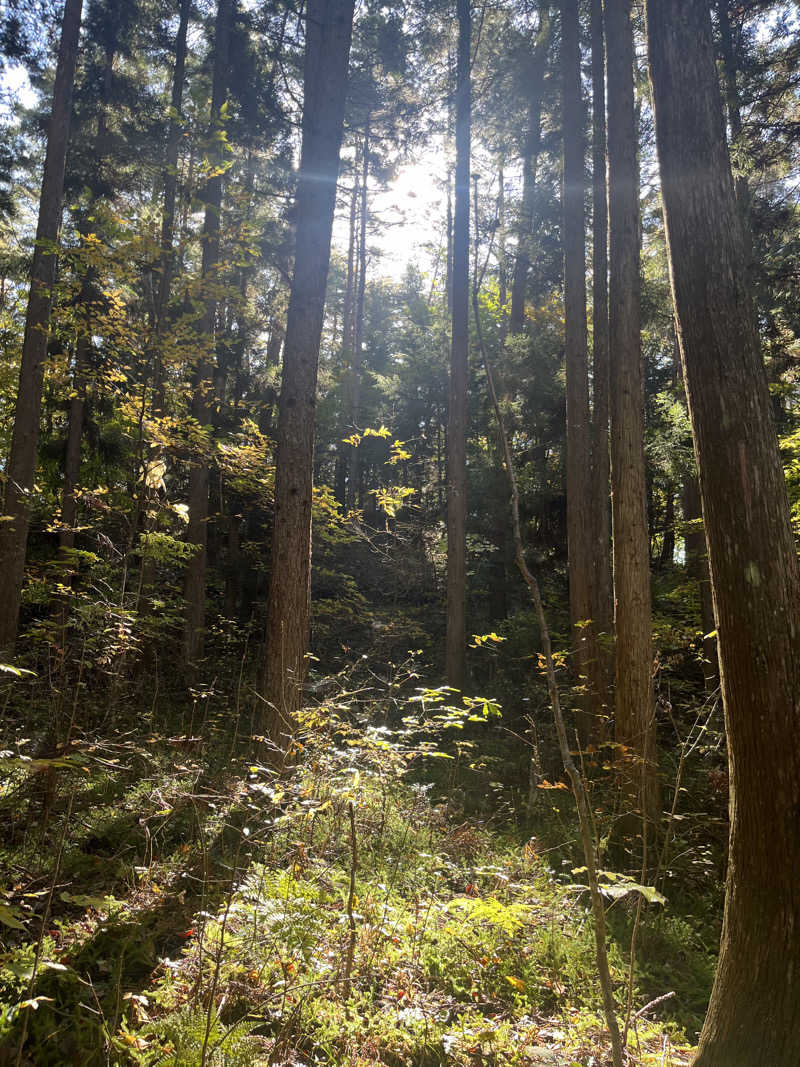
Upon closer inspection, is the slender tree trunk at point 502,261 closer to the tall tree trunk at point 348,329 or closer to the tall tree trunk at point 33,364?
the tall tree trunk at point 348,329

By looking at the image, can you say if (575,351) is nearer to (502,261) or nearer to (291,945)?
(502,261)

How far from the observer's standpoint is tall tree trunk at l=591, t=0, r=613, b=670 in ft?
31.3

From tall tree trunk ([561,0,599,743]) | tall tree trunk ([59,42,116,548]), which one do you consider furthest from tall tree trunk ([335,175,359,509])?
tall tree trunk ([561,0,599,743])

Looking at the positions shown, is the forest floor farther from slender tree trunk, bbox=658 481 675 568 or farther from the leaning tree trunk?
slender tree trunk, bbox=658 481 675 568

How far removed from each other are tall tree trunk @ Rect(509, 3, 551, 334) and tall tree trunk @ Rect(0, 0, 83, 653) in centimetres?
865

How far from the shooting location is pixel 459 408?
12023 millimetres

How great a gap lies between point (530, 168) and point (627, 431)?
12156 millimetres

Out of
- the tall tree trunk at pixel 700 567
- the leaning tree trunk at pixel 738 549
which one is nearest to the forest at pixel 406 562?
the leaning tree trunk at pixel 738 549

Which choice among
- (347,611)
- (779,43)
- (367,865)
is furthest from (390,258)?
(367,865)

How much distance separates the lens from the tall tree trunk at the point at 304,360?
5.71 meters

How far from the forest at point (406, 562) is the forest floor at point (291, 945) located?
33 millimetres

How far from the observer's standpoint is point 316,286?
634cm

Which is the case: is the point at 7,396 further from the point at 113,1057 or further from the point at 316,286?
the point at 113,1057

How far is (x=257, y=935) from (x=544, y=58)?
16.0 metres
